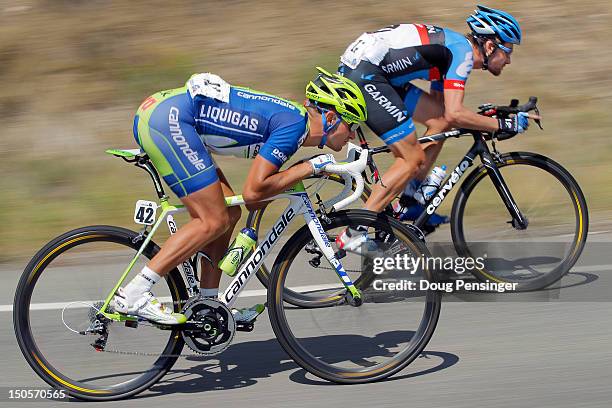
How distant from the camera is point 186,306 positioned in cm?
555

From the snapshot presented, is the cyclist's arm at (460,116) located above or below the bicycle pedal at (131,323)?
above

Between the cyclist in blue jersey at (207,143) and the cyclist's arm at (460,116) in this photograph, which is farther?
the cyclist's arm at (460,116)

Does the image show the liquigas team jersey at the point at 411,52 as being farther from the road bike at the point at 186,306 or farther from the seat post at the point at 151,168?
the seat post at the point at 151,168

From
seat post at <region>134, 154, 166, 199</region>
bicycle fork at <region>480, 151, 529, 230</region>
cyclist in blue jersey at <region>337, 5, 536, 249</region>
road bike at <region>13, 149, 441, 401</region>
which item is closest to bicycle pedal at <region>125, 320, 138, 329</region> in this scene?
road bike at <region>13, 149, 441, 401</region>

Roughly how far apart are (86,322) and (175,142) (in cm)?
122

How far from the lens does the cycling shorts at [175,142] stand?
17.5 feet

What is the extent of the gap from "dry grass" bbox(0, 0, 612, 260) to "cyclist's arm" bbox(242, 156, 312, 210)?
11.7 feet

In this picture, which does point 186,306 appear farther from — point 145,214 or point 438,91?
point 438,91

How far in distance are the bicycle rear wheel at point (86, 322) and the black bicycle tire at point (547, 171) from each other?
2.46 m

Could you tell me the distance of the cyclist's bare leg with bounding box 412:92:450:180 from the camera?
7316 mm

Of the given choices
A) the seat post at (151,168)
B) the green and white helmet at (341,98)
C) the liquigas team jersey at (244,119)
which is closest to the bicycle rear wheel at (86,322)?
the seat post at (151,168)

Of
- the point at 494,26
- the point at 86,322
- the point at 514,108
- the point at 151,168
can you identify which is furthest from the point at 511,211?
the point at 86,322

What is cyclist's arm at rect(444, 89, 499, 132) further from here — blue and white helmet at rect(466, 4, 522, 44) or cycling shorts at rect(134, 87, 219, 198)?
cycling shorts at rect(134, 87, 219, 198)

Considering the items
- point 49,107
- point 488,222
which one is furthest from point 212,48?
point 488,222
